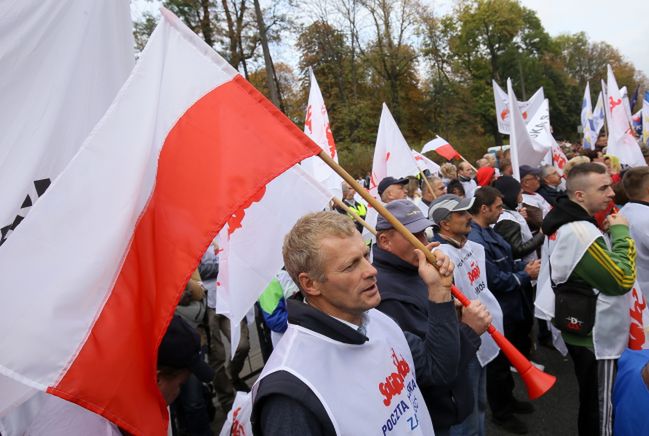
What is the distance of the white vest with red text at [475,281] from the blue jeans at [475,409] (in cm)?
8

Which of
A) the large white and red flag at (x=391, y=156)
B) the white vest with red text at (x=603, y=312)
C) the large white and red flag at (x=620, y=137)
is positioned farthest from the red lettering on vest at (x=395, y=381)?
the large white and red flag at (x=620, y=137)

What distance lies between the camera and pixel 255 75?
24719mm

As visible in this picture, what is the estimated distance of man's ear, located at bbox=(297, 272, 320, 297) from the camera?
1.76 meters

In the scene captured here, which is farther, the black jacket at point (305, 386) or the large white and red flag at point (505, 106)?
the large white and red flag at point (505, 106)

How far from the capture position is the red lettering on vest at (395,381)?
1684 mm

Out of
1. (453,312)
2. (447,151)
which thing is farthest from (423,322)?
(447,151)

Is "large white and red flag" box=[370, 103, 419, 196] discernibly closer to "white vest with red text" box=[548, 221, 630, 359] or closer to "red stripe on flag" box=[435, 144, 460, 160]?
"white vest with red text" box=[548, 221, 630, 359]

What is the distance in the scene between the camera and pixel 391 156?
6316mm

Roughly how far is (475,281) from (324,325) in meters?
1.94

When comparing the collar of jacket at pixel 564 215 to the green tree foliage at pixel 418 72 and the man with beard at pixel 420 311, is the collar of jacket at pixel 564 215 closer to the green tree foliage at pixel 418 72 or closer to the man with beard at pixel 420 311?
the man with beard at pixel 420 311

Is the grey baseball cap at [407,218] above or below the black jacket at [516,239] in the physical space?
above

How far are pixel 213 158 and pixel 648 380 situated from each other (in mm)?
1798

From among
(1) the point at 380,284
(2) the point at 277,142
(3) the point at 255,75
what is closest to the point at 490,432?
(1) the point at 380,284

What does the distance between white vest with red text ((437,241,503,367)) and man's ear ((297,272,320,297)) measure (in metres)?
1.56
